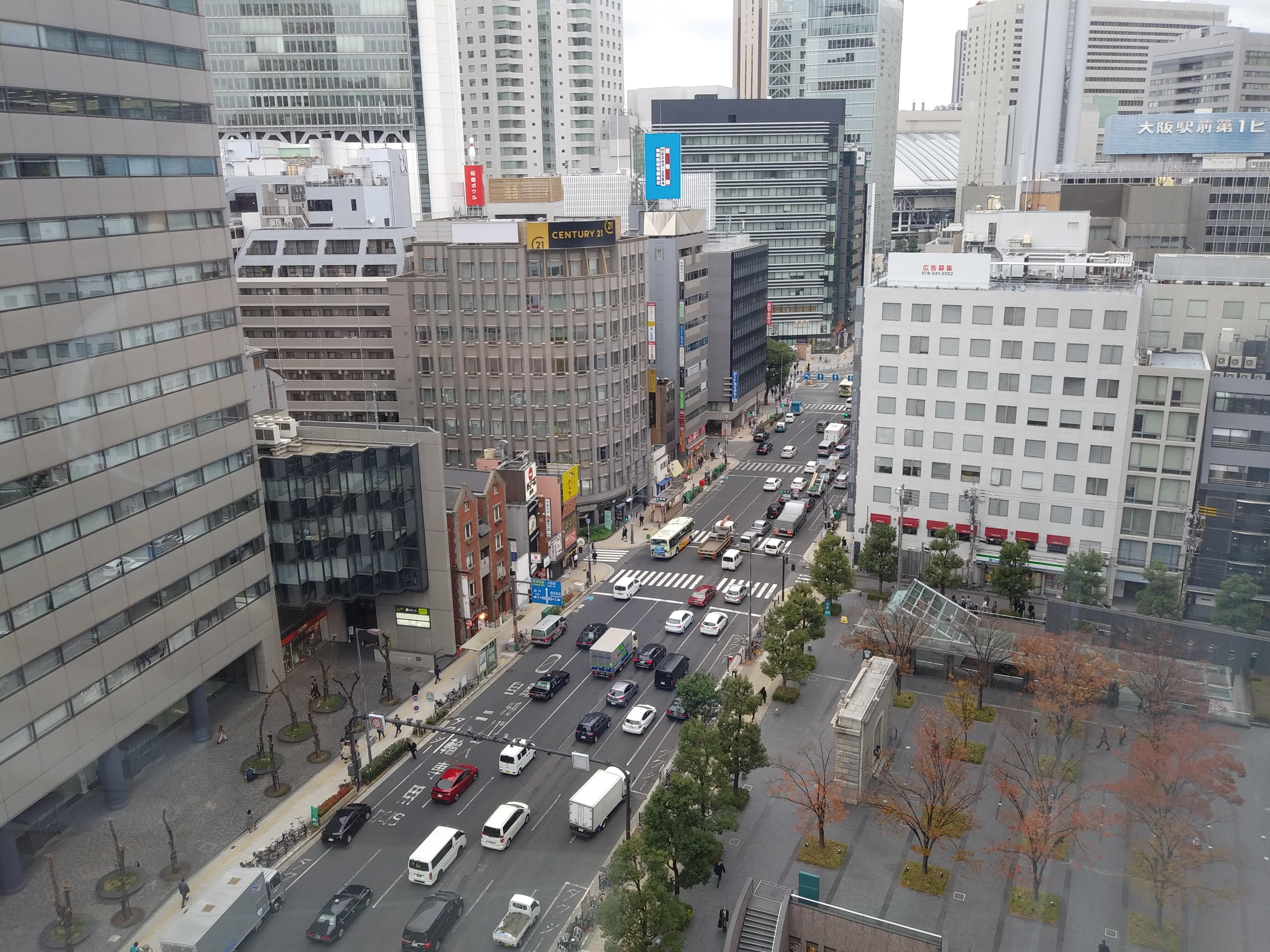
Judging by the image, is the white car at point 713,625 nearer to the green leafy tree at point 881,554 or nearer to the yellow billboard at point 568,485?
the green leafy tree at point 881,554

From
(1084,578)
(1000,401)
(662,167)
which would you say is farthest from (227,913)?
(662,167)

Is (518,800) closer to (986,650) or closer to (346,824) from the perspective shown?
(346,824)

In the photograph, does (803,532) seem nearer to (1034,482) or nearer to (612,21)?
(1034,482)

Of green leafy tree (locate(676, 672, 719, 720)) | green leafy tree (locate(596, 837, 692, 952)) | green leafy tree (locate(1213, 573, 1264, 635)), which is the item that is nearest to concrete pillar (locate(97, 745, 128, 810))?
green leafy tree (locate(596, 837, 692, 952))

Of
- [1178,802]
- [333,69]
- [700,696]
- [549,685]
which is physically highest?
[333,69]

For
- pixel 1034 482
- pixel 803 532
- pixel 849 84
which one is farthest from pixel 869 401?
pixel 849 84

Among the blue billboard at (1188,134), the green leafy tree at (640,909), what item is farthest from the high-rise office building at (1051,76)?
the green leafy tree at (640,909)
